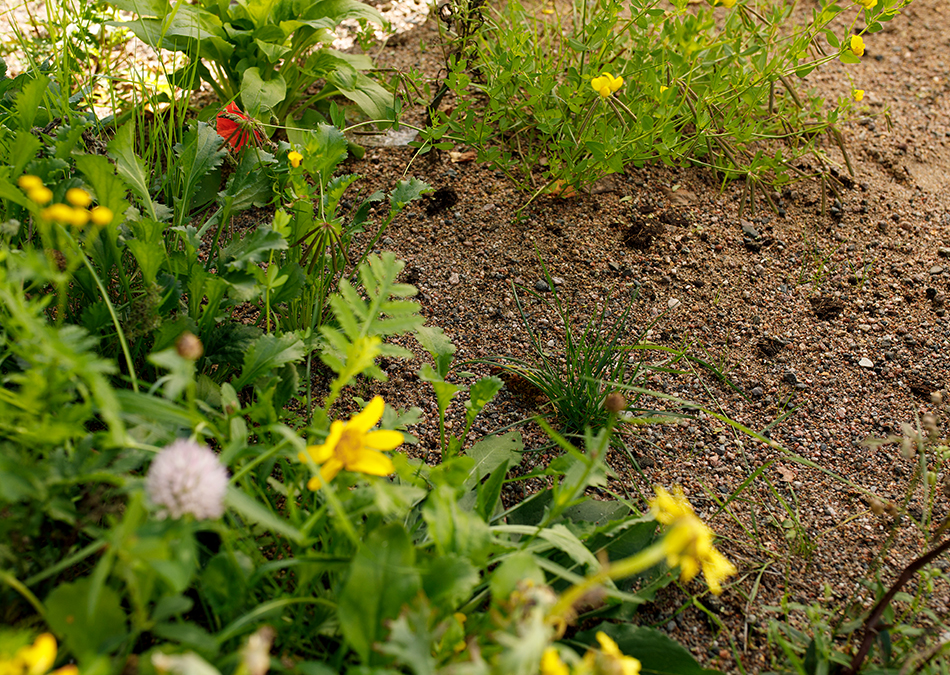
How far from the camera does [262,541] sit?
126 cm

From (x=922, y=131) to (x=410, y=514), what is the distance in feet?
8.26

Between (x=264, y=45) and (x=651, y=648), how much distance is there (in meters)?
1.85

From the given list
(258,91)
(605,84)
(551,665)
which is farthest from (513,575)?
(258,91)

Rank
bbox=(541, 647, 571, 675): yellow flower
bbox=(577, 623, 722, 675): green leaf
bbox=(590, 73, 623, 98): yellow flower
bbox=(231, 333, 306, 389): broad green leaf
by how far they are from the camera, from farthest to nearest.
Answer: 1. bbox=(590, 73, 623, 98): yellow flower
2. bbox=(231, 333, 306, 389): broad green leaf
3. bbox=(577, 623, 722, 675): green leaf
4. bbox=(541, 647, 571, 675): yellow flower

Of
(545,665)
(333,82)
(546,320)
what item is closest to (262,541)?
(545,665)

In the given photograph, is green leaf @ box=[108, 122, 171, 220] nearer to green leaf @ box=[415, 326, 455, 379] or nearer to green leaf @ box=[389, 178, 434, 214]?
green leaf @ box=[389, 178, 434, 214]

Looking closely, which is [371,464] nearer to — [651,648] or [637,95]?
[651,648]

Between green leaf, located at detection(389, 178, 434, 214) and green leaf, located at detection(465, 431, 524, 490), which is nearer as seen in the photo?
green leaf, located at detection(465, 431, 524, 490)

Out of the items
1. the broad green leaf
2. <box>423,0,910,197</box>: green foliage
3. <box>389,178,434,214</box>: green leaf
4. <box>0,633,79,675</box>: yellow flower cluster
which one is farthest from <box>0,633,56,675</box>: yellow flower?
<box>423,0,910,197</box>: green foliage

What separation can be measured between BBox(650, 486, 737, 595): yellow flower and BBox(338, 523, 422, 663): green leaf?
0.36 meters

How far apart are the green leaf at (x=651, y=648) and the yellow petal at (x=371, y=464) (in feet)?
1.53

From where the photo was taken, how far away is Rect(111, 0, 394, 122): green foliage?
207 cm

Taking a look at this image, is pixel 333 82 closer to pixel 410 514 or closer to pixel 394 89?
pixel 394 89

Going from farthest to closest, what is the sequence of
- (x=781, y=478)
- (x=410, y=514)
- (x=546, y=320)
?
1. (x=546, y=320)
2. (x=781, y=478)
3. (x=410, y=514)
